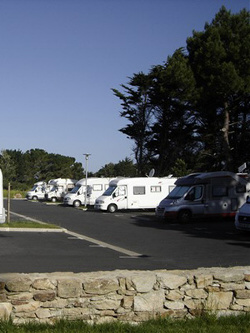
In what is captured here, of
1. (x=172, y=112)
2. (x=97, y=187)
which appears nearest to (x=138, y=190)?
(x=97, y=187)

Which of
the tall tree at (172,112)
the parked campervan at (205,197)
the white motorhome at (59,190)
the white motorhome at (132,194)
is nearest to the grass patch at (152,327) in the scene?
the parked campervan at (205,197)

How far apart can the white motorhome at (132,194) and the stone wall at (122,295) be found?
26969 millimetres

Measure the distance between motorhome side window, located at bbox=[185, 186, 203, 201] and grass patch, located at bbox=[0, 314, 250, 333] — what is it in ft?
64.8

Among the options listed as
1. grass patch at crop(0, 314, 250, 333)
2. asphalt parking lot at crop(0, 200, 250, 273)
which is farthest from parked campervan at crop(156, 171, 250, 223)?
grass patch at crop(0, 314, 250, 333)

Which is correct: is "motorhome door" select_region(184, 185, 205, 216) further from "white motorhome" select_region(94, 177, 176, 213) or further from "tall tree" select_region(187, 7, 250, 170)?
"tall tree" select_region(187, 7, 250, 170)

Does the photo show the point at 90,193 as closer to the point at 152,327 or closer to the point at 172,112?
the point at 172,112

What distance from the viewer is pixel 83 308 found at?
6184 mm

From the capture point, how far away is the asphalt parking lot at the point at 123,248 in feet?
39.9

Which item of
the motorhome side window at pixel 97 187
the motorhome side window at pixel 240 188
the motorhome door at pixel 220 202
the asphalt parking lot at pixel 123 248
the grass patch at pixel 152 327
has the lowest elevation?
the grass patch at pixel 152 327

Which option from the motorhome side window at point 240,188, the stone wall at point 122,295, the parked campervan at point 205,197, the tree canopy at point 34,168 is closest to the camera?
the stone wall at point 122,295

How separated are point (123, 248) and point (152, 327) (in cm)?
981

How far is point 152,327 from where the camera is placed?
5.97 m

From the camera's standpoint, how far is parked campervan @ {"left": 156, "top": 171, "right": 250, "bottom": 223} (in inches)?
1011

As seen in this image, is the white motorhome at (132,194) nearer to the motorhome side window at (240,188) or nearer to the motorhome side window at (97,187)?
the motorhome side window at (97,187)
